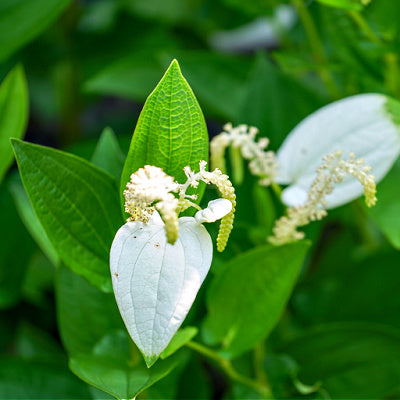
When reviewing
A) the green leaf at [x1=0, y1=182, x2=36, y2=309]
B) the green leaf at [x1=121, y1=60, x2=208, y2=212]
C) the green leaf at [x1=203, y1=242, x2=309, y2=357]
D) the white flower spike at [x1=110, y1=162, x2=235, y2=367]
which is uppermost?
the green leaf at [x1=121, y1=60, x2=208, y2=212]

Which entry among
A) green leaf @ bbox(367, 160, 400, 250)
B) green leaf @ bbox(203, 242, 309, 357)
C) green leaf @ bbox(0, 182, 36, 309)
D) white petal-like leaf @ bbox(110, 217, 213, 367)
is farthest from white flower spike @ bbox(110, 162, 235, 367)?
green leaf @ bbox(0, 182, 36, 309)

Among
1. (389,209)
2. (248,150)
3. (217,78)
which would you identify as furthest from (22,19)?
(389,209)

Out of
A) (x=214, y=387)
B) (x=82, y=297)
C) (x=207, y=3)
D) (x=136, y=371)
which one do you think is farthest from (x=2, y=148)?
(x=207, y=3)

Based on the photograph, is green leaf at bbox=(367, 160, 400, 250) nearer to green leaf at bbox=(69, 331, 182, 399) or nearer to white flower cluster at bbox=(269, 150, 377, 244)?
white flower cluster at bbox=(269, 150, 377, 244)

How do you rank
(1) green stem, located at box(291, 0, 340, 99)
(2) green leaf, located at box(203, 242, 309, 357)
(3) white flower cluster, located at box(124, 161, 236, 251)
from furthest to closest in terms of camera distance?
(1) green stem, located at box(291, 0, 340, 99), (2) green leaf, located at box(203, 242, 309, 357), (3) white flower cluster, located at box(124, 161, 236, 251)

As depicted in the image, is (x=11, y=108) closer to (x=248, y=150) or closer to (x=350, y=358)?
(x=248, y=150)

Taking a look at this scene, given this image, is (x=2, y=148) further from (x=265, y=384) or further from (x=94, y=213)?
(x=265, y=384)

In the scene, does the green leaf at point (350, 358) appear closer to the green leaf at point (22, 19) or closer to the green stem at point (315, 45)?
the green stem at point (315, 45)
